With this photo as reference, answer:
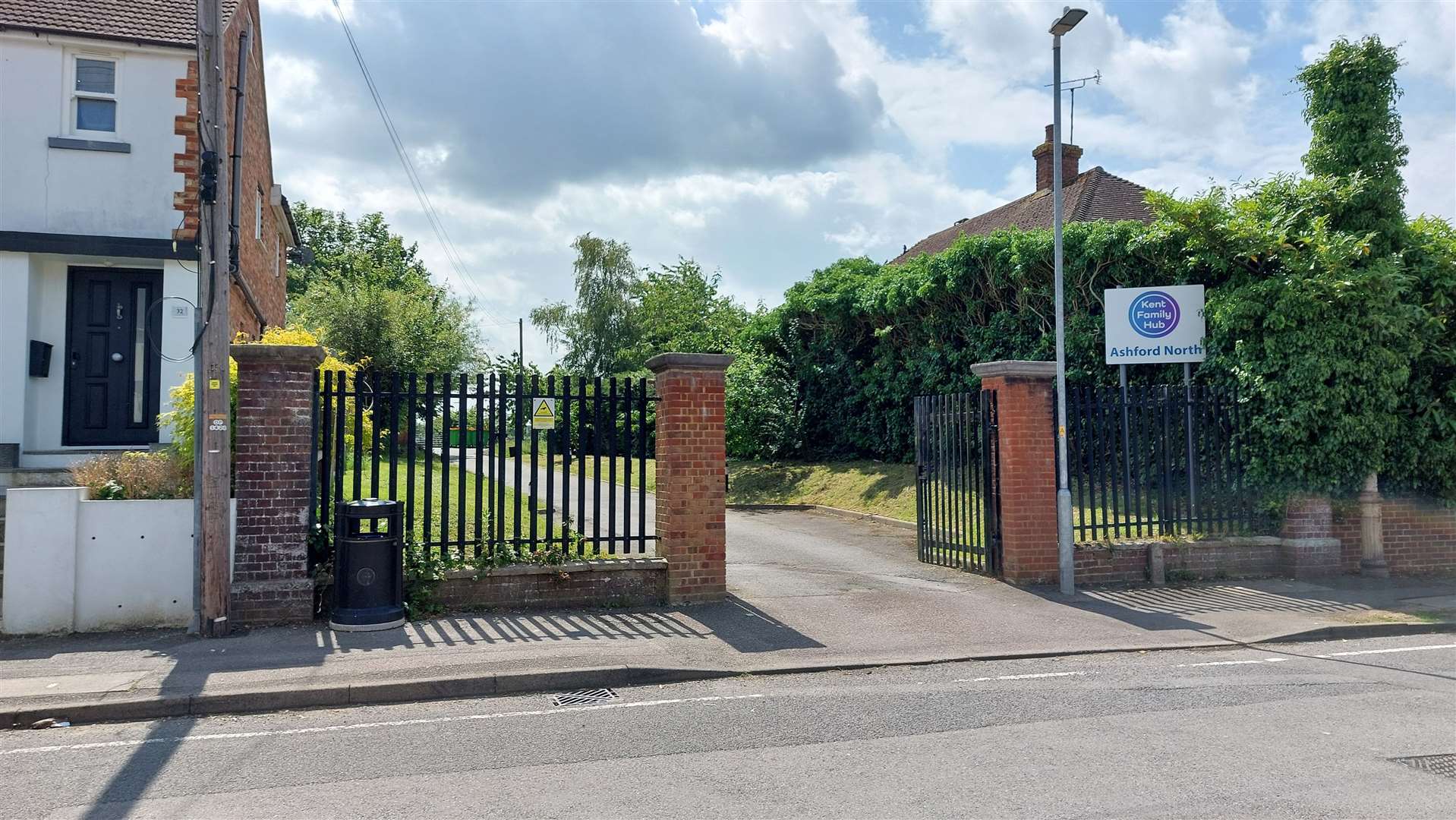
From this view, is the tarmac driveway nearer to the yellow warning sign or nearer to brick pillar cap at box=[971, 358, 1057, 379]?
brick pillar cap at box=[971, 358, 1057, 379]

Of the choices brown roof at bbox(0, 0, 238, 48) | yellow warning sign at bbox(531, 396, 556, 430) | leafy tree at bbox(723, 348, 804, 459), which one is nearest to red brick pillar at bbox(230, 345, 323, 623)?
yellow warning sign at bbox(531, 396, 556, 430)

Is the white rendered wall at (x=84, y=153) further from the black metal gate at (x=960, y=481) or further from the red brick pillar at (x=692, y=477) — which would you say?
the black metal gate at (x=960, y=481)

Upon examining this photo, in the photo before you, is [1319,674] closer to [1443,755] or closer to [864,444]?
[1443,755]

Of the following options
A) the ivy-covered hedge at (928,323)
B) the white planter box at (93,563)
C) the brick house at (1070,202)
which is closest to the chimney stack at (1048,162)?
the brick house at (1070,202)

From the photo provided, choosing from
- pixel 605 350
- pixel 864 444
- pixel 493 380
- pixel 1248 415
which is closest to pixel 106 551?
pixel 493 380

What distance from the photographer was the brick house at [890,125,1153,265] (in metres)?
20.7

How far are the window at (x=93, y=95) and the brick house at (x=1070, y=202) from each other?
593 inches

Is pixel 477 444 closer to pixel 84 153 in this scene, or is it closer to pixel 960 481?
pixel 960 481

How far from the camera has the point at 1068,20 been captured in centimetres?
1002

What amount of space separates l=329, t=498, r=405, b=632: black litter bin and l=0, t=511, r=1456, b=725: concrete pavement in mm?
223

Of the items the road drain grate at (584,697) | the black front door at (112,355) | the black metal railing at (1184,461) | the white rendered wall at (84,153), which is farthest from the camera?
the black front door at (112,355)

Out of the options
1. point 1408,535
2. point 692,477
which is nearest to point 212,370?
point 692,477

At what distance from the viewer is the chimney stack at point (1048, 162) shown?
24.7 meters

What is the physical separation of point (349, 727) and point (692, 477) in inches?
169
